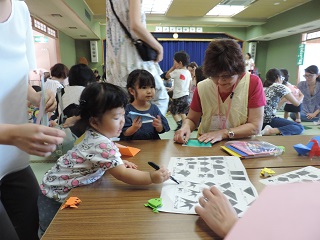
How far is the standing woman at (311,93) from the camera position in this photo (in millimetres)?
4574

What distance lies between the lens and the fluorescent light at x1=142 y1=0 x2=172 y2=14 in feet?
23.3

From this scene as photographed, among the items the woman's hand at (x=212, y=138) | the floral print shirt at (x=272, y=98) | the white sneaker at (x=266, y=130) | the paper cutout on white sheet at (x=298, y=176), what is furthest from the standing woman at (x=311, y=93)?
the paper cutout on white sheet at (x=298, y=176)

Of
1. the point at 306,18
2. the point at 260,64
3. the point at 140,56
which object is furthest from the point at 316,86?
the point at 260,64

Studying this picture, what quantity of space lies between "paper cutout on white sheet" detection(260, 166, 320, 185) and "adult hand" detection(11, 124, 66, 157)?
716 millimetres

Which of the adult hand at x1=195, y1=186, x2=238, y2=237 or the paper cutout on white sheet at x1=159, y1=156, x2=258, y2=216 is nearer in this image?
the adult hand at x1=195, y1=186, x2=238, y2=237

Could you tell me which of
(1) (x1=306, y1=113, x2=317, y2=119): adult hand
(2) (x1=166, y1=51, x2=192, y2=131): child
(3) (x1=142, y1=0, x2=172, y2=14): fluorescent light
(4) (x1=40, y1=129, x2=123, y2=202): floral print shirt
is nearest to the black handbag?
(4) (x1=40, y1=129, x2=123, y2=202): floral print shirt

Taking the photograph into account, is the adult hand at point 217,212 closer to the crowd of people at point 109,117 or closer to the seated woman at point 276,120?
the crowd of people at point 109,117

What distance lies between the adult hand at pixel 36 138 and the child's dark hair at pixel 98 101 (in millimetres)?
423

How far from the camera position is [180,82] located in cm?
454

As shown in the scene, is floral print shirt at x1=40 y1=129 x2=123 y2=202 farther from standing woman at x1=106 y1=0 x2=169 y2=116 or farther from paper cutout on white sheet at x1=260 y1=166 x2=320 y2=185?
standing woman at x1=106 y1=0 x2=169 y2=116

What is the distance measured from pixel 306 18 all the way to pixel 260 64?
424cm

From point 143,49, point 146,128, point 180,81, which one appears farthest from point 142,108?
point 180,81

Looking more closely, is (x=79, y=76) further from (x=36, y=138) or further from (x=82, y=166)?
(x=36, y=138)

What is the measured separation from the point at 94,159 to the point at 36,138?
0.35 metres
